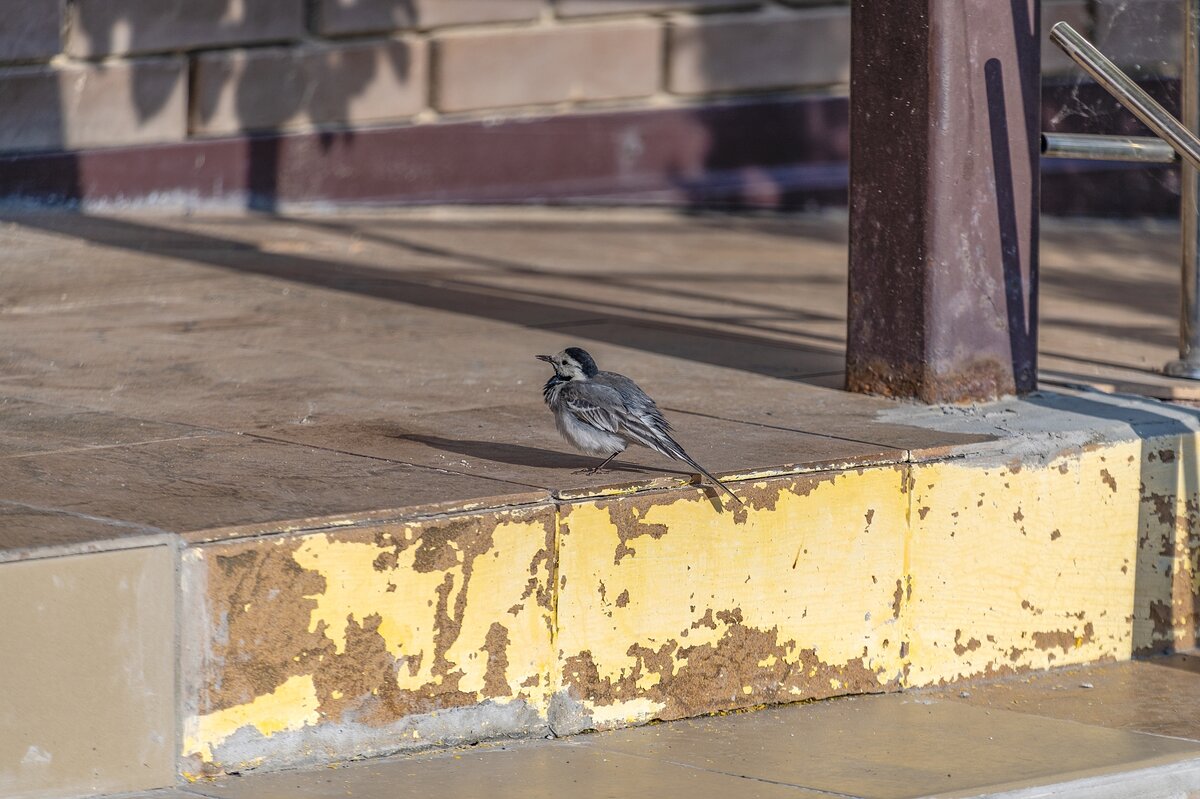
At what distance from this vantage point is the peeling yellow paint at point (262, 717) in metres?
4.07

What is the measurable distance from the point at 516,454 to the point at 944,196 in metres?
1.66

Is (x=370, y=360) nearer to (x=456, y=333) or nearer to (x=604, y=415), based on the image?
(x=456, y=333)

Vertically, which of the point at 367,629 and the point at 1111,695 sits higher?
the point at 367,629

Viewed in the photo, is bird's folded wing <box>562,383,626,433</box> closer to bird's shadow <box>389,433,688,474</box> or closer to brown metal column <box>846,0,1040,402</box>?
bird's shadow <box>389,433,688,474</box>

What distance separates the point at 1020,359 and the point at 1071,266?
3.86 metres

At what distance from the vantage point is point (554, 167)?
11125mm

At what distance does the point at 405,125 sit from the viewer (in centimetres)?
1069

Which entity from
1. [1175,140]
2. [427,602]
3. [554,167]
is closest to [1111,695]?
[1175,140]

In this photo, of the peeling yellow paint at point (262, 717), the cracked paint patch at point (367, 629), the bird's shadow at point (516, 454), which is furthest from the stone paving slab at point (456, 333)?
the peeling yellow paint at point (262, 717)

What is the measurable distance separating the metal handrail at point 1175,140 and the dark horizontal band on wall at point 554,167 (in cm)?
268

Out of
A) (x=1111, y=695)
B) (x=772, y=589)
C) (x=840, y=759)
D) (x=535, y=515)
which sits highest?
(x=535, y=515)

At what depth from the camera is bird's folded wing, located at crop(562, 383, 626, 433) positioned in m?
4.64

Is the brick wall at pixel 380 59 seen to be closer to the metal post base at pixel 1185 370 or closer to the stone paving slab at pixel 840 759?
the metal post base at pixel 1185 370

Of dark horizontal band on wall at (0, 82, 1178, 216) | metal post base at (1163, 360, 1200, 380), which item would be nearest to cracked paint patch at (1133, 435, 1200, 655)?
metal post base at (1163, 360, 1200, 380)
